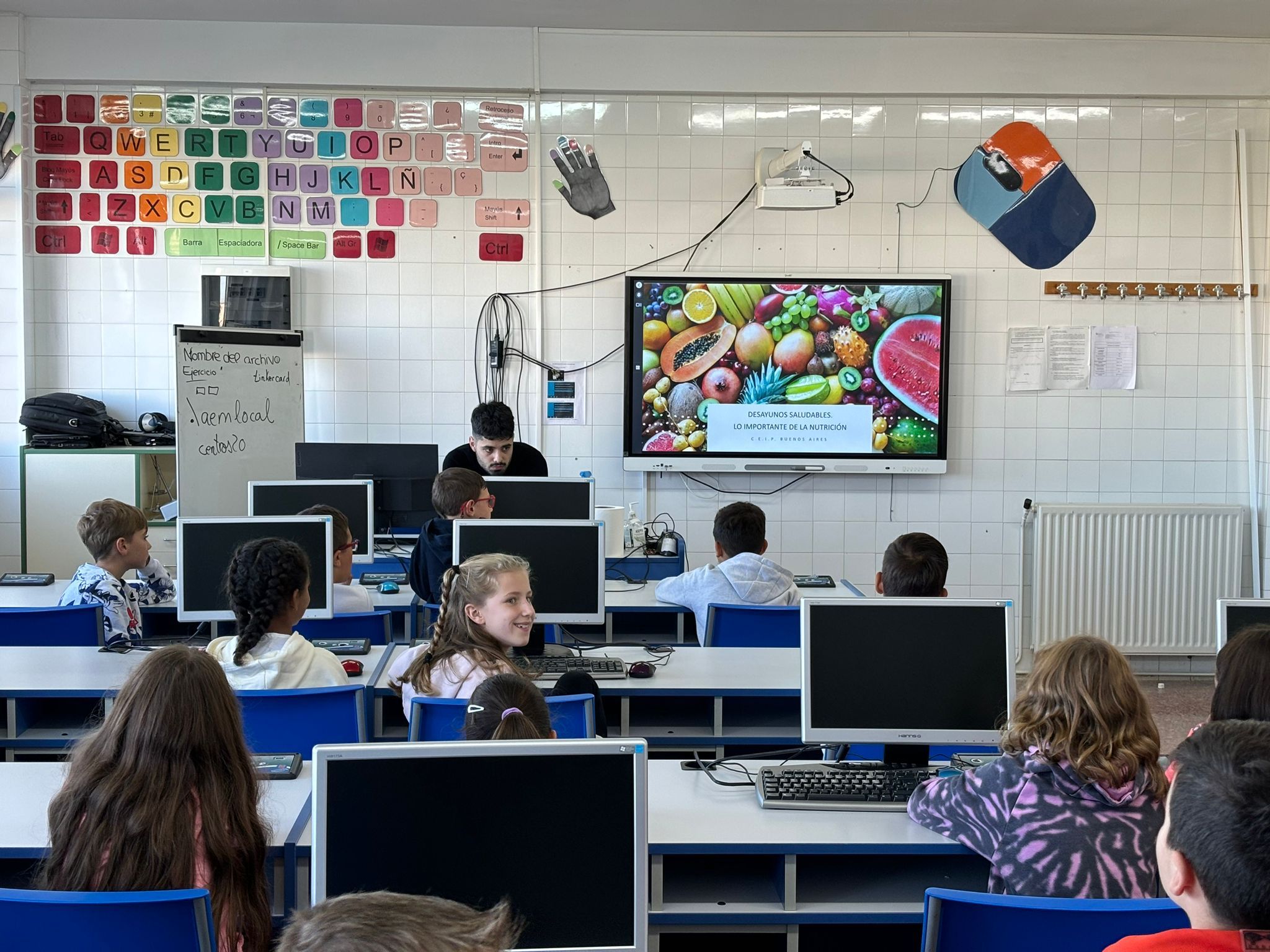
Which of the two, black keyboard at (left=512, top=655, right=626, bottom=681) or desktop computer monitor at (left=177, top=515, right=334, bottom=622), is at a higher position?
desktop computer monitor at (left=177, top=515, right=334, bottom=622)

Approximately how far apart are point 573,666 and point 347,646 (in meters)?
0.73

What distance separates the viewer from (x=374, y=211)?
6039 mm

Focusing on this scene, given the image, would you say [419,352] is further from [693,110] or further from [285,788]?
[285,788]

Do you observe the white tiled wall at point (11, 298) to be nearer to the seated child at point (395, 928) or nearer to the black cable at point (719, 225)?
the black cable at point (719, 225)

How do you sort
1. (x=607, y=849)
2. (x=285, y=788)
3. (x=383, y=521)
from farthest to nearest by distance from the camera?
(x=383, y=521), (x=285, y=788), (x=607, y=849)

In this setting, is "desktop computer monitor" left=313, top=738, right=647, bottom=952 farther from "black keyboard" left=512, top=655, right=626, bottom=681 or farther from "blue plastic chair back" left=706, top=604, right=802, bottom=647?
"blue plastic chair back" left=706, top=604, right=802, bottom=647

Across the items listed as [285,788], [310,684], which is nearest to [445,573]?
[310,684]

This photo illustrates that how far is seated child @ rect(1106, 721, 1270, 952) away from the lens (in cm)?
124

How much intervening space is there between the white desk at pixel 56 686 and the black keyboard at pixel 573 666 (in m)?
0.44

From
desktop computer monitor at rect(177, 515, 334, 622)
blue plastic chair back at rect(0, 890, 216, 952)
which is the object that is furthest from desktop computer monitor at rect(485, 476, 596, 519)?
blue plastic chair back at rect(0, 890, 216, 952)

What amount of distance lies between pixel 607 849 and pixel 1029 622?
5216 mm

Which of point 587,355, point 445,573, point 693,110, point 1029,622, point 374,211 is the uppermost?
point 693,110

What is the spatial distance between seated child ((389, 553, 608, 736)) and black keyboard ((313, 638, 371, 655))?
607mm

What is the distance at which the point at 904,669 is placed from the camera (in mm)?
2576
